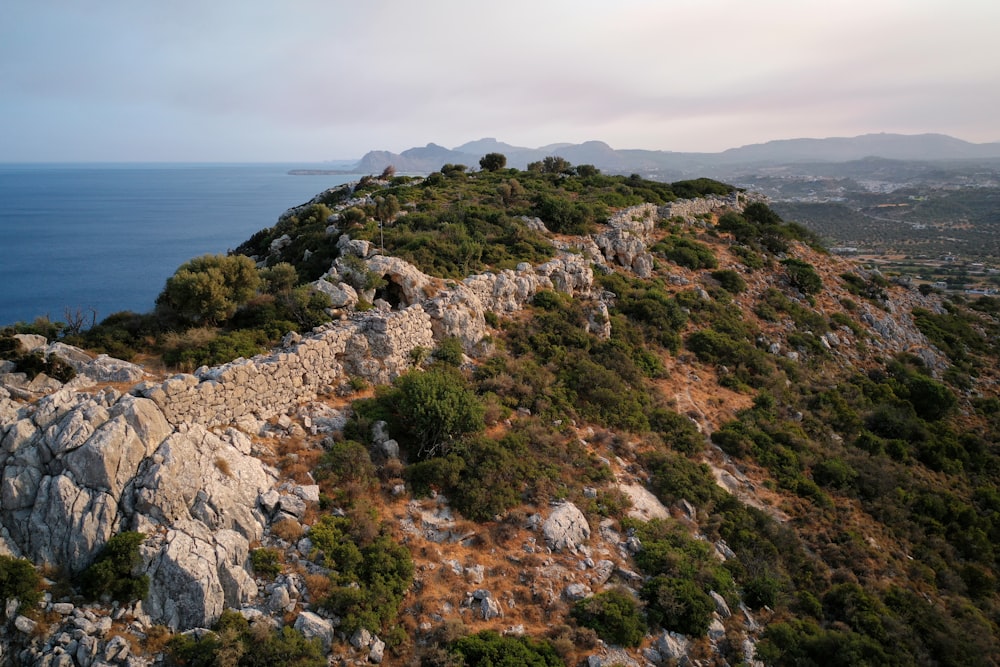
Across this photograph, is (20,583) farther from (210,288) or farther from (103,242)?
(103,242)

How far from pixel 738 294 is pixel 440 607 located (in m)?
27.7

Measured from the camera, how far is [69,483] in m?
8.57

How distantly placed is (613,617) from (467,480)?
444 centimetres

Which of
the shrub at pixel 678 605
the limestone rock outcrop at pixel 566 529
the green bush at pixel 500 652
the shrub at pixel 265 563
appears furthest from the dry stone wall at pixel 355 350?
the shrub at pixel 678 605

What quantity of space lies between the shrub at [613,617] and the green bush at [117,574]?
310 inches

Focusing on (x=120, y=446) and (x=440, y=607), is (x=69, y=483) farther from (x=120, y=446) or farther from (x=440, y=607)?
(x=440, y=607)

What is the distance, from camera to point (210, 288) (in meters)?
14.2

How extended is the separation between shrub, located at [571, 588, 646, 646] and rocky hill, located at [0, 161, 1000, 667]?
72 millimetres

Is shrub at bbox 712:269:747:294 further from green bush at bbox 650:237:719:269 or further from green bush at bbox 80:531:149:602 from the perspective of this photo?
green bush at bbox 80:531:149:602

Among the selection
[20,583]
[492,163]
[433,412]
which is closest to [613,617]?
[433,412]

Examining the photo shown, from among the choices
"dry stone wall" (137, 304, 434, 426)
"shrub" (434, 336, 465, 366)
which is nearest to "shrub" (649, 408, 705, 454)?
"shrub" (434, 336, 465, 366)

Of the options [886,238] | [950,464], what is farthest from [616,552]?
[886,238]

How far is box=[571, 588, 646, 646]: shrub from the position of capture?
1015cm

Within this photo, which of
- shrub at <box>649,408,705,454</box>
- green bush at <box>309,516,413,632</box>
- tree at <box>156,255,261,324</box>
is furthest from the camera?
shrub at <box>649,408,705,454</box>
